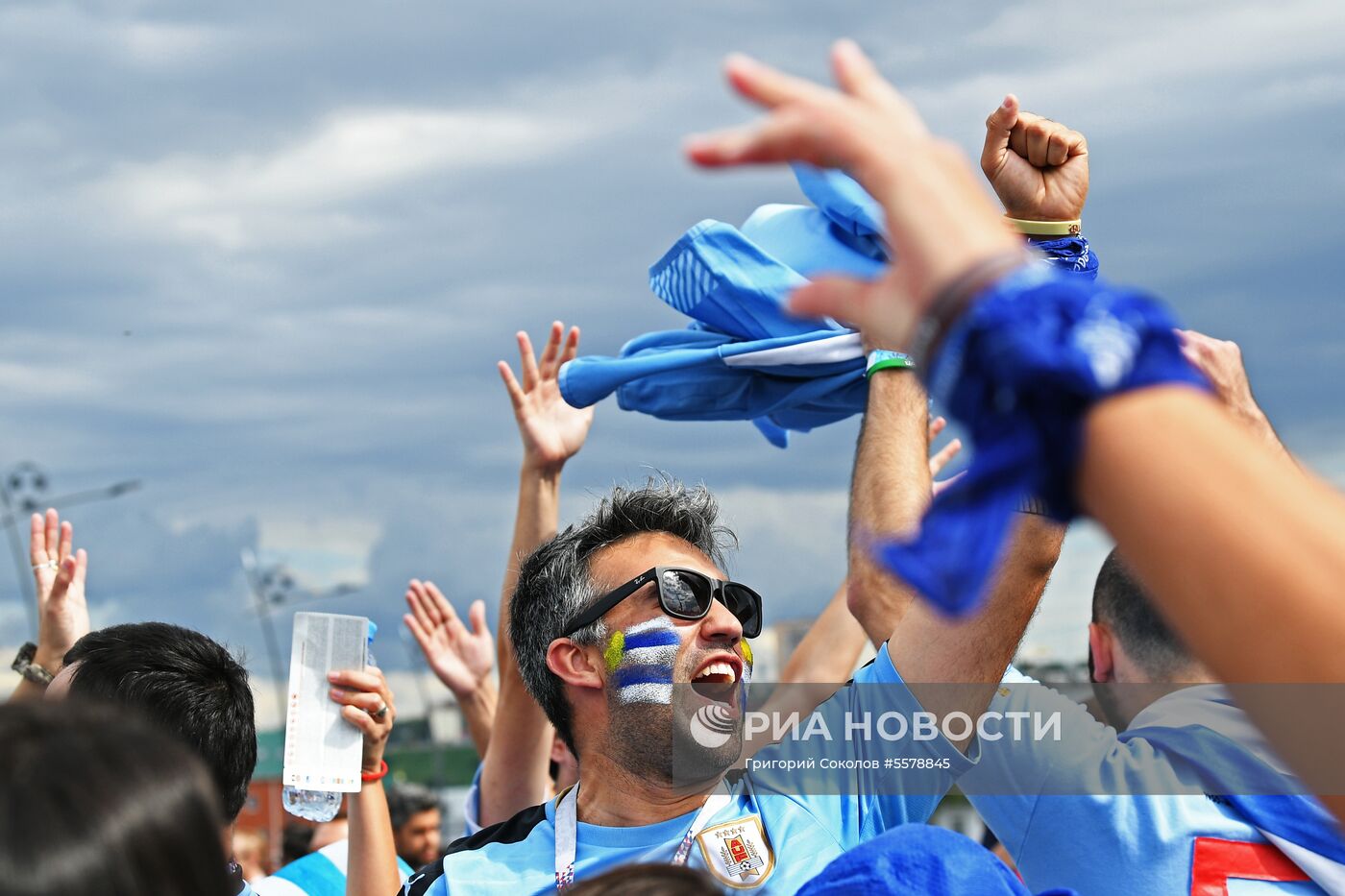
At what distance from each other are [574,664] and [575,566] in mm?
269

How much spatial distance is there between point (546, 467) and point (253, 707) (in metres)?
1.48

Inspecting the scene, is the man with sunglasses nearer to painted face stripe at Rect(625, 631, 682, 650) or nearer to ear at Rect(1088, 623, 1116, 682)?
painted face stripe at Rect(625, 631, 682, 650)

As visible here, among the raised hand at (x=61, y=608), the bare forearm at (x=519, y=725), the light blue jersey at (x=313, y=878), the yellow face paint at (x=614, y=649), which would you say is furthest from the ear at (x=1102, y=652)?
the raised hand at (x=61, y=608)

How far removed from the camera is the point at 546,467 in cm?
440

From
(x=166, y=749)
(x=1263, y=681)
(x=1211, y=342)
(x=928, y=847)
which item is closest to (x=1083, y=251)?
(x=1211, y=342)

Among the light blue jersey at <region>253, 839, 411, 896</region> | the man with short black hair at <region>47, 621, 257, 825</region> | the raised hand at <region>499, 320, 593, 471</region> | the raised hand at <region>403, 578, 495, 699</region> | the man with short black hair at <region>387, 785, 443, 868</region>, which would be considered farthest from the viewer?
the man with short black hair at <region>387, 785, 443, 868</region>

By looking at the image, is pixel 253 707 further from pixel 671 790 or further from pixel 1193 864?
pixel 1193 864

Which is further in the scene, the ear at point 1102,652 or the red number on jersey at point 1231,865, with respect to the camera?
the ear at point 1102,652

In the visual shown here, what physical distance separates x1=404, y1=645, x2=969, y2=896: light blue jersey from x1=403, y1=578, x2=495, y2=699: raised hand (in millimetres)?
1758

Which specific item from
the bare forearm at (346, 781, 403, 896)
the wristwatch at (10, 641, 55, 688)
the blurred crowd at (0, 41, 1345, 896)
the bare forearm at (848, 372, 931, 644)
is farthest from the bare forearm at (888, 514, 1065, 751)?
the wristwatch at (10, 641, 55, 688)

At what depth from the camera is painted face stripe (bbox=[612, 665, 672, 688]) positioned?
128 inches

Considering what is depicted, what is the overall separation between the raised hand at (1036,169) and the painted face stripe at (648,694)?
4.54ft

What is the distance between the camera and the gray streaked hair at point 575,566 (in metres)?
3.47

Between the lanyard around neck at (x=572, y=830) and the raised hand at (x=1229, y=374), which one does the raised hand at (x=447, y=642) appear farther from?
the raised hand at (x=1229, y=374)
